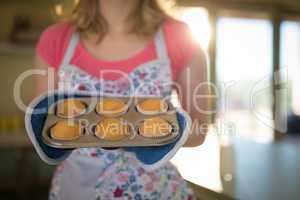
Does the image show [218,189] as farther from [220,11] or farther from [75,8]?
[220,11]

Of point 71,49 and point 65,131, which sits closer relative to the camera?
point 65,131

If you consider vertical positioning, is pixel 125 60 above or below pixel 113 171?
above

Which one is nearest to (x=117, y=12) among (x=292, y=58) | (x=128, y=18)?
(x=128, y=18)

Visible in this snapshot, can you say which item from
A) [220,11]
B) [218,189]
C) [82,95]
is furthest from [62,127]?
[220,11]

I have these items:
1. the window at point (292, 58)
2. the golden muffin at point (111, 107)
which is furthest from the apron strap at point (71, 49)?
the window at point (292, 58)

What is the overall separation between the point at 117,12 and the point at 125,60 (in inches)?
1.8

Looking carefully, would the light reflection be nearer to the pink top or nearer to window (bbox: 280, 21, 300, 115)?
the pink top

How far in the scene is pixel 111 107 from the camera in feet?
0.89

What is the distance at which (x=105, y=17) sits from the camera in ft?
1.09

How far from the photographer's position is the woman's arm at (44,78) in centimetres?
31

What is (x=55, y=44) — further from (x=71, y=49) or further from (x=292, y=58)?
(x=292, y=58)

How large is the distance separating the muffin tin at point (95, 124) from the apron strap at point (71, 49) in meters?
0.10

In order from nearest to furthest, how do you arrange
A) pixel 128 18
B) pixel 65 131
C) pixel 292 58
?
pixel 65 131 < pixel 128 18 < pixel 292 58

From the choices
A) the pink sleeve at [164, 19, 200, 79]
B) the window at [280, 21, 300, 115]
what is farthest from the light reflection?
the window at [280, 21, 300, 115]
